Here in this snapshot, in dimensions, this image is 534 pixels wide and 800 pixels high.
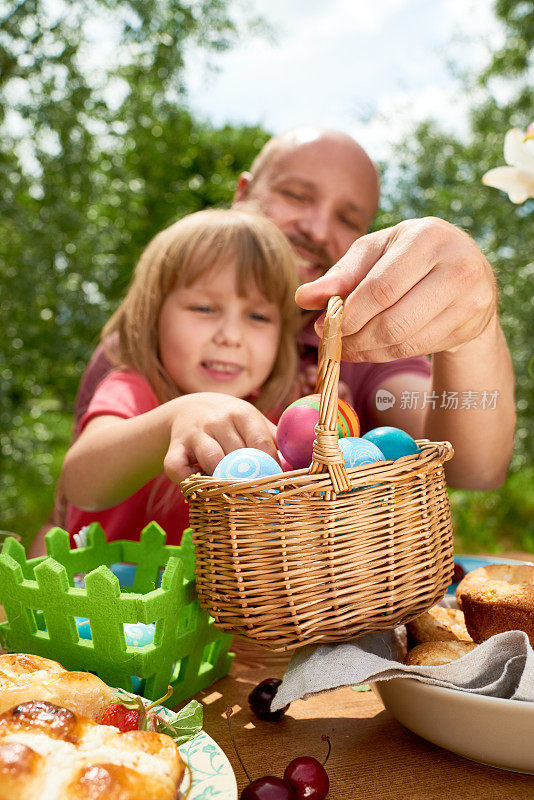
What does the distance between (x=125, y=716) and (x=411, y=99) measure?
269 centimetres

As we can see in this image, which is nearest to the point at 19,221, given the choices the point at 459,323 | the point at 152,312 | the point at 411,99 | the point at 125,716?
the point at 152,312

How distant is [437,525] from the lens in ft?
2.33

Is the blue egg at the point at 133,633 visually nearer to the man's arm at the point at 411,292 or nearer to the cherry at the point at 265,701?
the cherry at the point at 265,701

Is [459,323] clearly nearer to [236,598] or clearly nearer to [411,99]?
[236,598]

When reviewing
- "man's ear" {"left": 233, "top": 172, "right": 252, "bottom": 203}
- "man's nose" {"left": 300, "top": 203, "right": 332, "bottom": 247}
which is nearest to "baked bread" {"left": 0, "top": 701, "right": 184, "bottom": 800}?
"man's nose" {"left": 300, "top": 203, "right": 332, "bottom": 247}

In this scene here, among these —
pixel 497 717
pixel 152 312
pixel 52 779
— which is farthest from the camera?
pixel 152 312

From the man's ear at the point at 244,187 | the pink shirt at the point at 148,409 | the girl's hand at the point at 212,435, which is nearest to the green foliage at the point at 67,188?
the man's ear at the point at 244,187

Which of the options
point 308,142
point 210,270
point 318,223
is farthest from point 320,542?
point 308,142

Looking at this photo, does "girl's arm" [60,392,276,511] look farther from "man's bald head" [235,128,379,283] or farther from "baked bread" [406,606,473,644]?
"man's bald head" [235,128,379,283]

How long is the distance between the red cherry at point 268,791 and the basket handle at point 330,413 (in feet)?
0.79

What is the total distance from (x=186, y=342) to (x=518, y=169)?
694 mm

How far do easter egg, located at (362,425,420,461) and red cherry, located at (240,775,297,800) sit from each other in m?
0.33

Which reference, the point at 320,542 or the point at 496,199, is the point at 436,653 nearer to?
the point at 320,542

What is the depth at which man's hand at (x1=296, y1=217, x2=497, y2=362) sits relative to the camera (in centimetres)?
66
